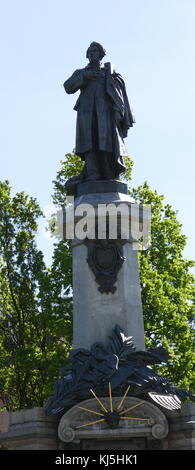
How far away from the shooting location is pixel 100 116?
52.0 feet

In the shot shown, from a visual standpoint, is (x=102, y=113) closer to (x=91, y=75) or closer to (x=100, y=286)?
(x=91, y=75)

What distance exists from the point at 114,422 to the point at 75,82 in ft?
22.9

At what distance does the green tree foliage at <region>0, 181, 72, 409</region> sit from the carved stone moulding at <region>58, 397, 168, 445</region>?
40.6ft

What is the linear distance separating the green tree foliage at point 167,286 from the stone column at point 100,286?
9.87 m

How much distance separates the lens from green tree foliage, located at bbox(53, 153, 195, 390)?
81.6 feet

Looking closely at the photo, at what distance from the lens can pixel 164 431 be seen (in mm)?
12531

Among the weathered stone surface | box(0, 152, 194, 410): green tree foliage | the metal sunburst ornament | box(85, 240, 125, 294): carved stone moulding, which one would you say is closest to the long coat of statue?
the weathered stone surface

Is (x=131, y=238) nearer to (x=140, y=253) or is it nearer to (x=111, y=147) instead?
(x=111, y=147)

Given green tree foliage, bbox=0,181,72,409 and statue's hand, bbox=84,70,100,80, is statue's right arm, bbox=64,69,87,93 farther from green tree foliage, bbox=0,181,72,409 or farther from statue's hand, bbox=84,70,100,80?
green tree foliage, bbox=0,181,72,409

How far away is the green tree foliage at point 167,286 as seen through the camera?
24875 millimetres

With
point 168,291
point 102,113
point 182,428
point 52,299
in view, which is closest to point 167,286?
point 168,291
